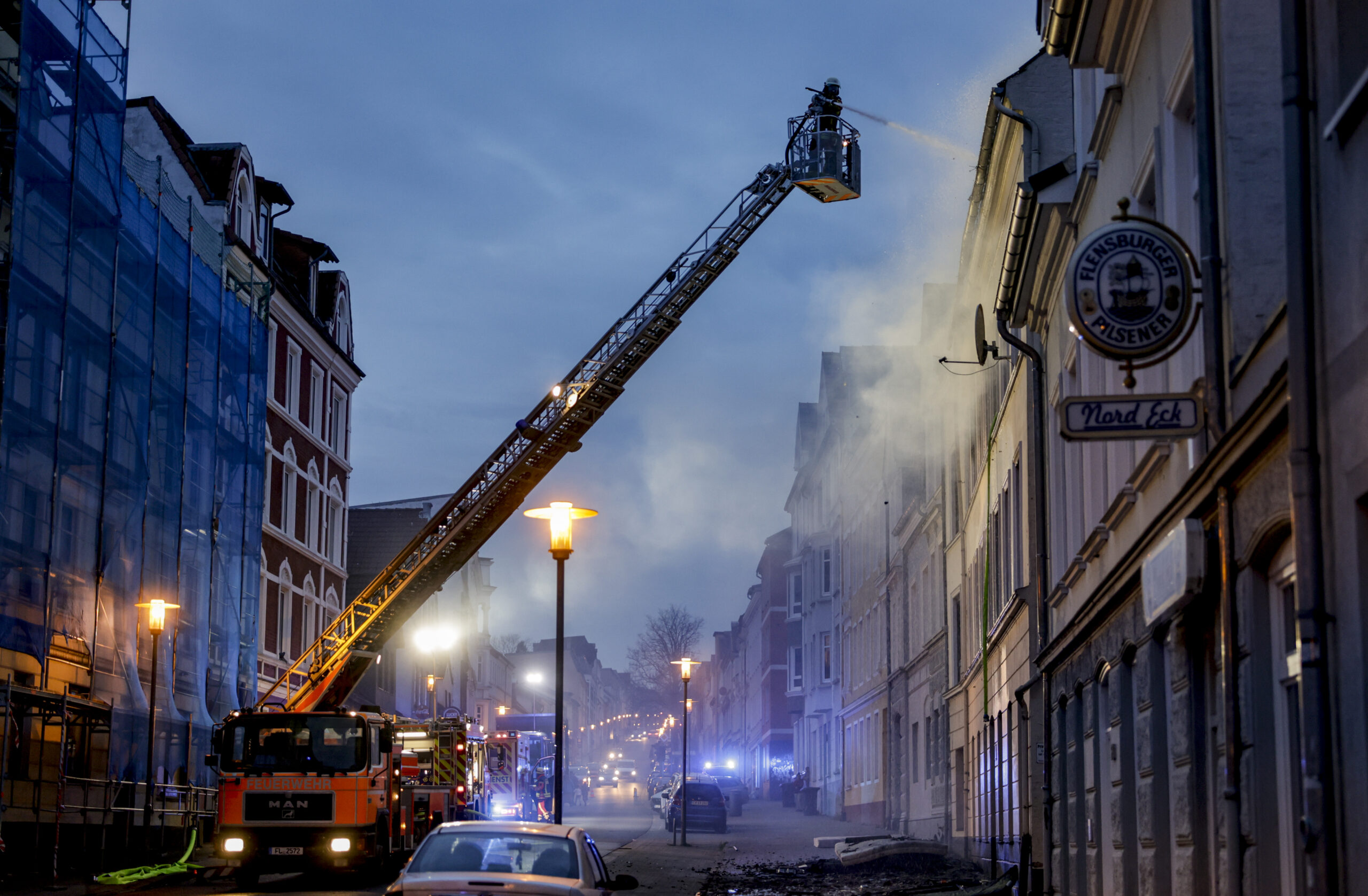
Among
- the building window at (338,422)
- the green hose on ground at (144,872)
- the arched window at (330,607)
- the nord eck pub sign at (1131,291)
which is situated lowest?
the green hose on ground at (144,872)

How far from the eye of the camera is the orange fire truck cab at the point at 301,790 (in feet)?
67.0

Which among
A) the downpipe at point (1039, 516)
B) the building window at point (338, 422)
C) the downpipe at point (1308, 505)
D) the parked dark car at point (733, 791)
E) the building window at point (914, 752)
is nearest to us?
the downpipe at point (1308, 505)

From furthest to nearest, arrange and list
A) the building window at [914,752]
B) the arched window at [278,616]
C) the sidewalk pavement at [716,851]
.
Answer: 1. the building window at [914,752]
2. the arched window at [278,616]
3. the sidewalk pavement at [716,851]

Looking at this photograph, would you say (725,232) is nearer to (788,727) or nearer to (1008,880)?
(1008,880)

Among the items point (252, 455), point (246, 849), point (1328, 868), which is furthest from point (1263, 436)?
point (252, 455)

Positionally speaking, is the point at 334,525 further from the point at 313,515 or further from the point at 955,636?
the point at 955,636

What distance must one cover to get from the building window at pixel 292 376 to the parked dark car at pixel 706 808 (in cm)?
1426

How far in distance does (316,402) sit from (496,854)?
32468 mm

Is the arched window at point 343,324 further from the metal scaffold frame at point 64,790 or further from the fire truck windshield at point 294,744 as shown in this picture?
the fire truck windshield at point 294,744

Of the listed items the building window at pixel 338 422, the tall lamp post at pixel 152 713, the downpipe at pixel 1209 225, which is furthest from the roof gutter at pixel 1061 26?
the building window at pixel 338 422

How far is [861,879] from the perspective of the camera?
23.7 meters

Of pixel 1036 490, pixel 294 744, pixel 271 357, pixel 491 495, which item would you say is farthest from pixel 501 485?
pixel 271 357

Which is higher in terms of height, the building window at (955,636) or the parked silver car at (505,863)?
the building window at (955,636)

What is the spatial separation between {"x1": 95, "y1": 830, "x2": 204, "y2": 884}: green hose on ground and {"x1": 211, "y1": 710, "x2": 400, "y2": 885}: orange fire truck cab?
1301mm
